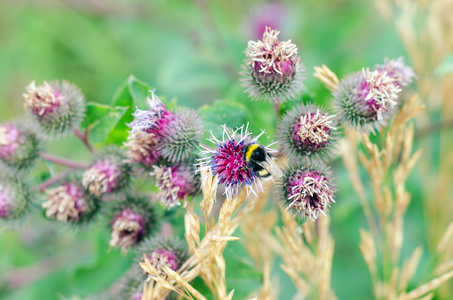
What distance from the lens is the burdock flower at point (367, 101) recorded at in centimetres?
171

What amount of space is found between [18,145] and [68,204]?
44 cm

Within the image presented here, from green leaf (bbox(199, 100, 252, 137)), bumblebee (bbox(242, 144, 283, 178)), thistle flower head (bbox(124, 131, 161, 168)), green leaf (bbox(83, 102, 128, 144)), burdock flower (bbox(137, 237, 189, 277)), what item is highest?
green leaf (bbox(83, 102, 128, 144))

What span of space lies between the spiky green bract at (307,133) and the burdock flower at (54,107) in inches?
43.2

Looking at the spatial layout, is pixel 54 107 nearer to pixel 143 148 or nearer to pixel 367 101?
pixel 143 148

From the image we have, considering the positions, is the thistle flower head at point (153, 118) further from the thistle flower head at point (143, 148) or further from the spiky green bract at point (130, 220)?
the spiky green bract at point (130, 220)

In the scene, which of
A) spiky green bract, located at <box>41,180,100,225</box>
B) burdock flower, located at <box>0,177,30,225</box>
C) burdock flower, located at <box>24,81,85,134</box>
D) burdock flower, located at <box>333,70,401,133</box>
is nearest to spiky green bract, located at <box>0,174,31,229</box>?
burdock flower, located at <box>0,177,30,225</box>

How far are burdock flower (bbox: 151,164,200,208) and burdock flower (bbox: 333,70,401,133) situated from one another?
0.72 m

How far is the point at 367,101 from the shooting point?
1.73 m

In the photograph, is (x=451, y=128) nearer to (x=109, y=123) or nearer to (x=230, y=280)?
(x=230, y=280)

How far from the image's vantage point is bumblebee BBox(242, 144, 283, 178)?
1.59 meters

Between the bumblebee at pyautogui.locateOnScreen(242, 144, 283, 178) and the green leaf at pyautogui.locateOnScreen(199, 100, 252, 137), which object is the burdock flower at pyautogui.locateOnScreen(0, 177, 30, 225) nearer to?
the green leaf at pyautogui.locateOnScreen(199, 100, 252, 137)

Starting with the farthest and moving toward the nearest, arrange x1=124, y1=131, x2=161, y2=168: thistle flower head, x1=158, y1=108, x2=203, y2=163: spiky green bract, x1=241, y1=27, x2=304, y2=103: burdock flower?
1. x1=124, y1=131, x2=161, y2=168: thistle flower head
2. x1=158, y1=108, x2=203, y2=163: spiky green bract
3. x1=241, y1=27, x2=304, y2=103: burdock flower

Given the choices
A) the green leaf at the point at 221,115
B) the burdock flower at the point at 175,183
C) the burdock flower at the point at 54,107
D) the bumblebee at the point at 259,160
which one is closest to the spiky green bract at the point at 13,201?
the burdock flower at the point at 54,107

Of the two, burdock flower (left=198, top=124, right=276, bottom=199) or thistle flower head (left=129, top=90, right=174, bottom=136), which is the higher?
thistle flower head (left=129, top=90, right=174, bottom=136)
